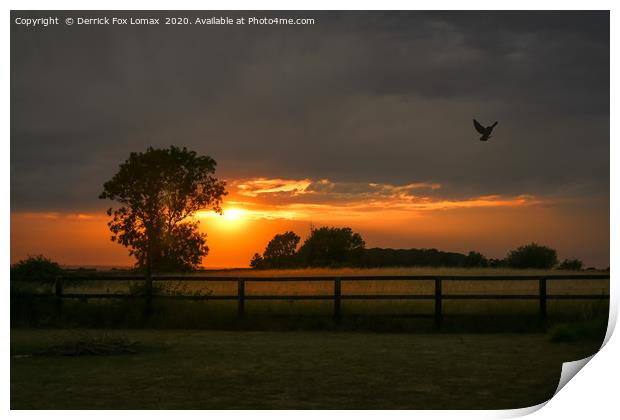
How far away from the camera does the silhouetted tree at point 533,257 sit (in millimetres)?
30578

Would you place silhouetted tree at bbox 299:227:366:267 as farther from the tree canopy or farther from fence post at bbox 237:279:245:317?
fence post at bbox 237:279:245:317

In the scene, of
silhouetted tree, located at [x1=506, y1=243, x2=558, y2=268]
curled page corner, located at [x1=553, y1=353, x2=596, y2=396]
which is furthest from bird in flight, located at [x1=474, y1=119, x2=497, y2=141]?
silhouetted tree, located at [x1=506, y1=243, x2=558, y2=268]

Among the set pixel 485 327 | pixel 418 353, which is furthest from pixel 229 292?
pixel 418 353

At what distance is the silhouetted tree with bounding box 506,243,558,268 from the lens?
30.6 m

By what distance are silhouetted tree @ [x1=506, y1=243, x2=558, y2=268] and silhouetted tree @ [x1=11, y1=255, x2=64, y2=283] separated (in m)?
20.4

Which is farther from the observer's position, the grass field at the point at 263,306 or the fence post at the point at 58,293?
the fence post at the point at 58,293

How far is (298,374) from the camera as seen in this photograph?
8508 millimetres

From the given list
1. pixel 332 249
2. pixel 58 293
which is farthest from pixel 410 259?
pixel 58 293

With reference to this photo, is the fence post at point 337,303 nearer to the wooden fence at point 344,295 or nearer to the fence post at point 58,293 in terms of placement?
the wooden fence at point 344,295

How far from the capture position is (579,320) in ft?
42.3

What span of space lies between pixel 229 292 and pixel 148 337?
11.1ft

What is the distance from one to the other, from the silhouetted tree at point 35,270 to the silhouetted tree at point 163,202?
7.76ft

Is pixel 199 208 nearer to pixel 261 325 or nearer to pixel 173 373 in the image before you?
pixel 261 325

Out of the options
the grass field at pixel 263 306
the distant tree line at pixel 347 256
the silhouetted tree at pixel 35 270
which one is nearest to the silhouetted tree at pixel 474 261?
the distant tree line at pixel 347 256
